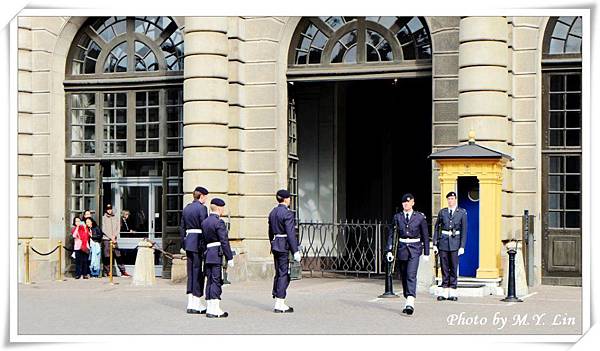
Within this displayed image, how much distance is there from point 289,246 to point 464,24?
20.6 feet

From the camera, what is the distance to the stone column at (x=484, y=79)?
2006 centimetres

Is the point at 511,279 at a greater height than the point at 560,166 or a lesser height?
lesser

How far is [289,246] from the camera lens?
16516 mm

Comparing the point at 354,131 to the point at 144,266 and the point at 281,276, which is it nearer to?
the point at 144,266

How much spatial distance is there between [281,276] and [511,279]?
4146 millimetres

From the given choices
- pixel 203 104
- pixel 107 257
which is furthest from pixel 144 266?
pixel 203 104

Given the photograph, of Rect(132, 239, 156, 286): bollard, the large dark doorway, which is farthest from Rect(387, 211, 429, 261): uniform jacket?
Rect(132, 239, 156, 286): bollard

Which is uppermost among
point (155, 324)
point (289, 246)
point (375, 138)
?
point (375, 138)

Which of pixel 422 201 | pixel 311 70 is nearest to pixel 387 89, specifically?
pixel 422 201

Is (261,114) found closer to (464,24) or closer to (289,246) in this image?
(464,24)

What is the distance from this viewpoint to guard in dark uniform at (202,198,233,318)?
52.7ft

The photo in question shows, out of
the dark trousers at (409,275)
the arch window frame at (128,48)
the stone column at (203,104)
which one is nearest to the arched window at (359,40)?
the stone column at (203,104)

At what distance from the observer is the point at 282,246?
54.2 ft

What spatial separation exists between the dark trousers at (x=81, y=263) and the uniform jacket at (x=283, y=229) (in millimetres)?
8228
